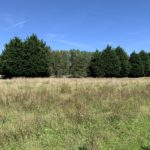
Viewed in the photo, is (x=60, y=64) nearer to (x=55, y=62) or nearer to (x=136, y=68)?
(x=55, y=62)

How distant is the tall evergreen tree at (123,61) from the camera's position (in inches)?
2298

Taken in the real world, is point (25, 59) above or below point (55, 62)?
below

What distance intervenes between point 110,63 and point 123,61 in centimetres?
395

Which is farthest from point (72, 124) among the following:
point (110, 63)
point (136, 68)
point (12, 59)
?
point (136, 68)

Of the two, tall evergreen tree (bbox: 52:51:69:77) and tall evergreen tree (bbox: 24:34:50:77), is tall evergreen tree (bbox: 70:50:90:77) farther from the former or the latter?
tall evergreen tree (bbox: 24:34:50:77)

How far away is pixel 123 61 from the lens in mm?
58750

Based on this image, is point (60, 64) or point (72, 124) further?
point (60, 64)

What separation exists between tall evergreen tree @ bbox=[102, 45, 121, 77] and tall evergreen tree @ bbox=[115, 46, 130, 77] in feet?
Answer: 6.24

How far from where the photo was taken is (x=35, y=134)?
23.8 ft

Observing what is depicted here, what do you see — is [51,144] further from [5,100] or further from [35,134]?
[5,100]

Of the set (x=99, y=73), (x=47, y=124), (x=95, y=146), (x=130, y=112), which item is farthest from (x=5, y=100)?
(x=99, y=73)

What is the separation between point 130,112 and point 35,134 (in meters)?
3.51

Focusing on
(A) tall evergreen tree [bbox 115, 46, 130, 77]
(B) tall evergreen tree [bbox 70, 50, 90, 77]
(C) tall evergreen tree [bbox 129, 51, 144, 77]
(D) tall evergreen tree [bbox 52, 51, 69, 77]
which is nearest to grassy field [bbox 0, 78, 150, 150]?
(A) tall evergreen tree [bbox 115, 46, 130, 77]

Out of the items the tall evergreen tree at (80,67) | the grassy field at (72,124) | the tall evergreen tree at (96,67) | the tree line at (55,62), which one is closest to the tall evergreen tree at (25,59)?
the tree line at (55,62)
